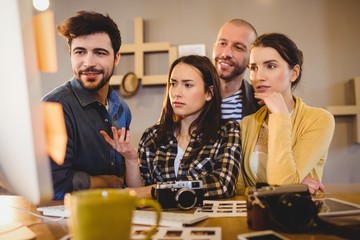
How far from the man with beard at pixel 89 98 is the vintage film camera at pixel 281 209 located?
907mm

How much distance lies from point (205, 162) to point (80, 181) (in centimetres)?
54

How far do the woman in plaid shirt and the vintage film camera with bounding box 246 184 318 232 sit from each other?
17.7 inches

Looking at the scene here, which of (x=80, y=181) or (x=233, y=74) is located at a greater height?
(x=233, y=74)

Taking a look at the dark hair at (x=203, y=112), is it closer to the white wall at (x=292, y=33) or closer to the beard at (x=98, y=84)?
the beard at (x=98, y=84)

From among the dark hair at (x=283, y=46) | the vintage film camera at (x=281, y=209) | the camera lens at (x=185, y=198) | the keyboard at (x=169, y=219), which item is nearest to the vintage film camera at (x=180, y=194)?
the camera lens at (x=185, y=198)

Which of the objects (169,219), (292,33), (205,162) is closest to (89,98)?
(205,162)

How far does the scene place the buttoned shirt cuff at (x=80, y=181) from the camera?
1446mm

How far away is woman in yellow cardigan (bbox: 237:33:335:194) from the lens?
127 centimetres

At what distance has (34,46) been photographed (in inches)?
14.6

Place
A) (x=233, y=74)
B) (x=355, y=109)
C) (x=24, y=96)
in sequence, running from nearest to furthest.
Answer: (x=24, y=96) < (x=233, y=74) < (x=355, y=109)

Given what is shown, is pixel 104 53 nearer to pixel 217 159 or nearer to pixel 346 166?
pixel 217 159

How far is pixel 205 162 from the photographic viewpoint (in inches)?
51.6

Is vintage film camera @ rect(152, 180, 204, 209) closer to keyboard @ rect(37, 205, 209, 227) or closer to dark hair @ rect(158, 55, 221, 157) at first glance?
keyboard @ rect(37, 205, 209, 227)

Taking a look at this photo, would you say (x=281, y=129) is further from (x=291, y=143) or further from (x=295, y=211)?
(x=295, y=211)
